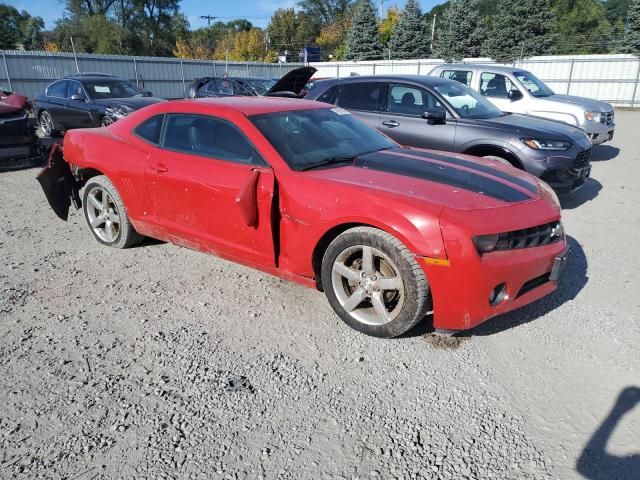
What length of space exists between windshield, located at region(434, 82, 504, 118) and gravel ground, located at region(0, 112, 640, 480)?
3070 mm

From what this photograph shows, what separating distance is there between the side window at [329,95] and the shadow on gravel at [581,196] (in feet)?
12.1

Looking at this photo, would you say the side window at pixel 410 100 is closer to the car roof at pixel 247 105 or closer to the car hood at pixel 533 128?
the car hood at pixel 533 128

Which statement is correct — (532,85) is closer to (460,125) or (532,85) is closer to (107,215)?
(460,125)

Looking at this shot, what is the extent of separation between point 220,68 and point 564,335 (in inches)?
1101

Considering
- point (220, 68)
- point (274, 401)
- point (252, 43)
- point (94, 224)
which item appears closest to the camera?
point (274, 401)

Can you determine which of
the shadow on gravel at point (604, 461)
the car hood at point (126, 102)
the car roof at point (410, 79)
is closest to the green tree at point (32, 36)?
the car hood at point (126, 102)

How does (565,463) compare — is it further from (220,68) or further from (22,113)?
(220,68)

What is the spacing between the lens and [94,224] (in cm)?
508

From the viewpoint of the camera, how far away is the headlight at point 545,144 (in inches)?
241

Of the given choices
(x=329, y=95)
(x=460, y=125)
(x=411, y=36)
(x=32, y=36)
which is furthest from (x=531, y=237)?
(x=32, y=36)

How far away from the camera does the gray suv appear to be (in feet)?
20.1

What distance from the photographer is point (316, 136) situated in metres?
3.98

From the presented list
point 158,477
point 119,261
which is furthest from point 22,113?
point 158,477

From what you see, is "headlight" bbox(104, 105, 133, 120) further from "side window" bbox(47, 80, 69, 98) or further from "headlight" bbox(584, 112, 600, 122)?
"headlight" bbox(584, 112, 600, 122)
